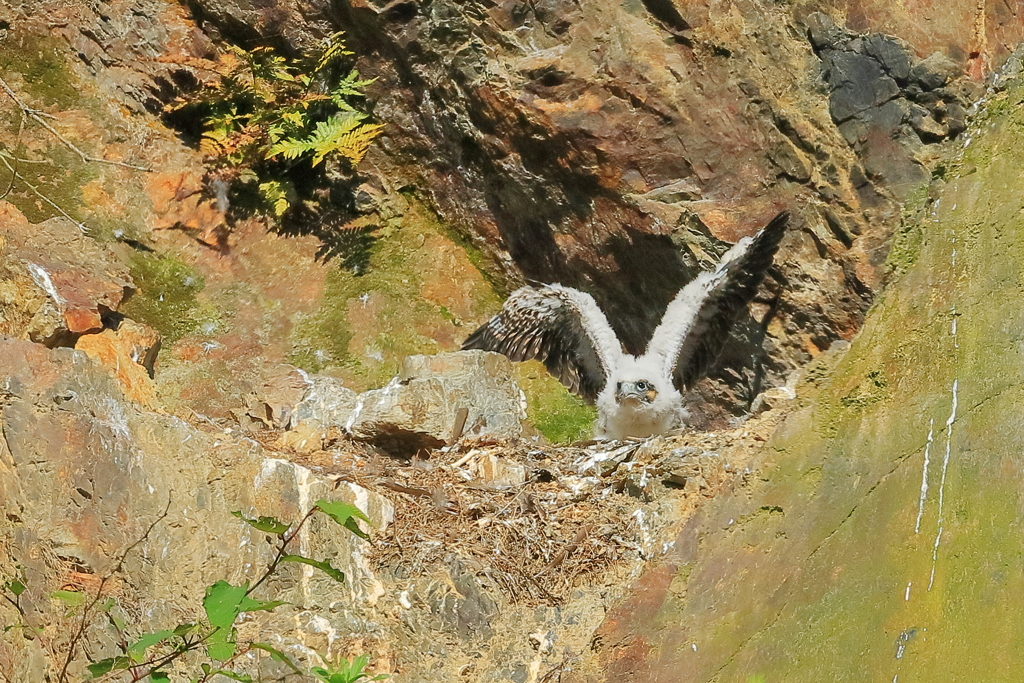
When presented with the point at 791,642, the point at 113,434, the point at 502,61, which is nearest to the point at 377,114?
the point at 502,61

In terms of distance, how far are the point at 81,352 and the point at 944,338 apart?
4.22 metres

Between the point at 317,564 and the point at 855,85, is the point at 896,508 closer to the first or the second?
the point at 855,85

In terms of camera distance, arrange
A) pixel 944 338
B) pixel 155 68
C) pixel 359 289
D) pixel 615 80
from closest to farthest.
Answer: pixel 944 338, pixel 615 80, pixel 155 68, pixel 359 289

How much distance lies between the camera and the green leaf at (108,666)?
233cm

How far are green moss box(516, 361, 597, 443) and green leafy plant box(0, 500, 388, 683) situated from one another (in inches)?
72.8

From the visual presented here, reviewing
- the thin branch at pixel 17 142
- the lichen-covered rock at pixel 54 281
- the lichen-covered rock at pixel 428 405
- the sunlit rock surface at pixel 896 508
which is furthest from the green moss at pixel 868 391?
the thin branch at pixel 17 142

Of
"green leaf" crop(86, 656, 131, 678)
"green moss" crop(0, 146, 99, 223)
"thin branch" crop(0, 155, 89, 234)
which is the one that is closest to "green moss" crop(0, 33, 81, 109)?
"green moss" crop(0, 146, 99, 223)

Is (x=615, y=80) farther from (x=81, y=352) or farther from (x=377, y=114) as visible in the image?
(x=81, y=352)

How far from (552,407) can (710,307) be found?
1305 millimetres

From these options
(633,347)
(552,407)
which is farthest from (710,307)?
(552,407)

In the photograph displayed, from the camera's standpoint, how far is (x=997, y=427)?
3703 millimetres

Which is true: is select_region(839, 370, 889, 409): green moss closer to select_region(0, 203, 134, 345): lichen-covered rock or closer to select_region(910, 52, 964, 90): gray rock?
select_region(910, 52, 964, 90): gray rock

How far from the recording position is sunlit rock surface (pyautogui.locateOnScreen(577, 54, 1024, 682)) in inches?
143

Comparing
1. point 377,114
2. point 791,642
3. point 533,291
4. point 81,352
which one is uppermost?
point 377,114
